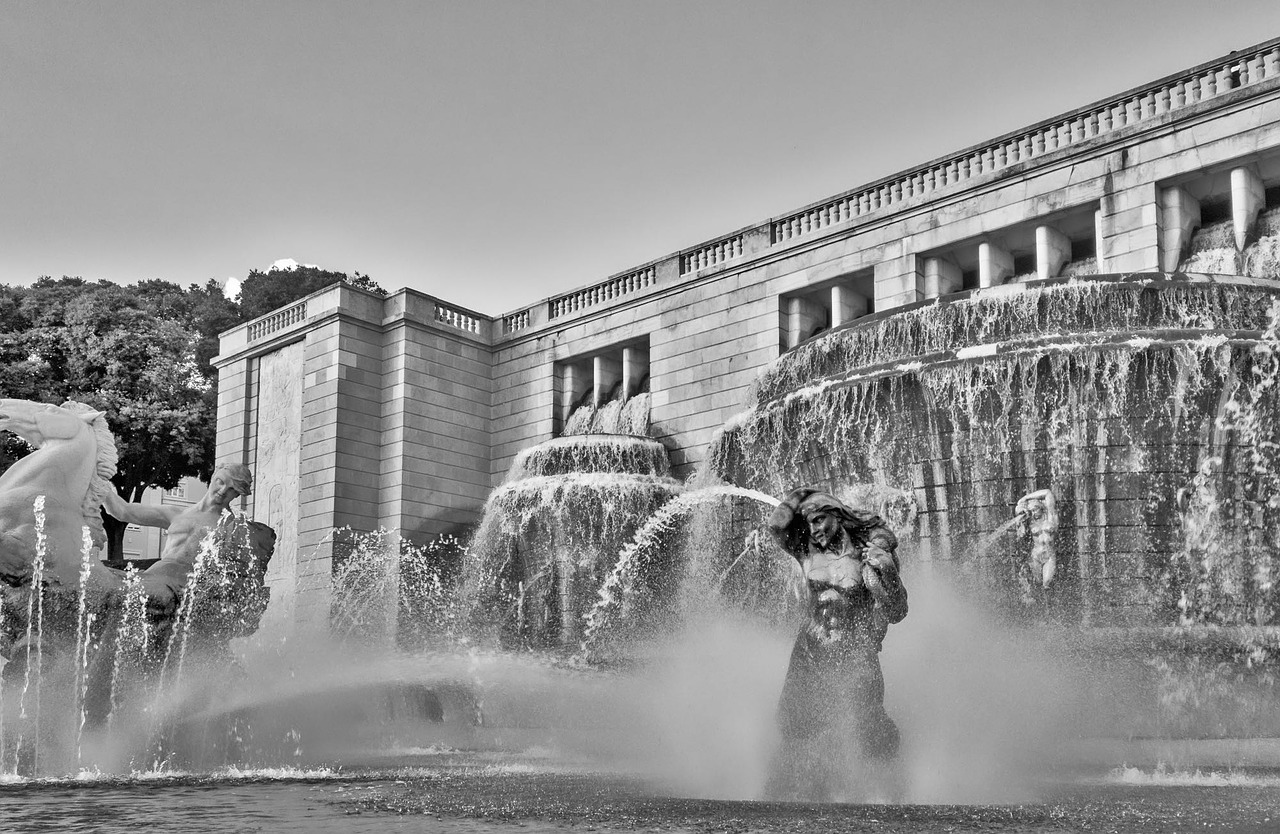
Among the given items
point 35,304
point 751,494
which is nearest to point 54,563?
point 751,494

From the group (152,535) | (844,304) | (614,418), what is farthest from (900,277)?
(152,535)

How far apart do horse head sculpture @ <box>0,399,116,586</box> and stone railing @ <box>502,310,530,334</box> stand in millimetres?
19420

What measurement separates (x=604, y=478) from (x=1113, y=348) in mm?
11632

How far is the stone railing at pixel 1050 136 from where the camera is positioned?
19.9m

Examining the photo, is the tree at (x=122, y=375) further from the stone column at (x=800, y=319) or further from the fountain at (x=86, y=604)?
the fountain at (x=86, y=604)

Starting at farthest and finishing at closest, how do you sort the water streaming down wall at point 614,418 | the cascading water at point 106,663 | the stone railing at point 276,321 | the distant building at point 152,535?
the distant building at point 152,535, the stone railing at point 276,321, the water streaming down wall at point 614,418, the cascading water at point 106,663

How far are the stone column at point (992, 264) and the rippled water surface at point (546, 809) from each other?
13.0 meters

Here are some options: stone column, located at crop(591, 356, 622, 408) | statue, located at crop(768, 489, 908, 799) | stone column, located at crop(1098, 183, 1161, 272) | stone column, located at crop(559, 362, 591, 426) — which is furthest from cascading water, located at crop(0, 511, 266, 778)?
stone column, located at crop(559, 362, 591, 426)

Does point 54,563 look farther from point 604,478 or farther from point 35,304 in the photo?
point 35,304

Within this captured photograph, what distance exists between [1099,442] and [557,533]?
1189cm

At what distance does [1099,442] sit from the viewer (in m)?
14.3

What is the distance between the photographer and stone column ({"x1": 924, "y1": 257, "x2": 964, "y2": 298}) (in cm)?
2361

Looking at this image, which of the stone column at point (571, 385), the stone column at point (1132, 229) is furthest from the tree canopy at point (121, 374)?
the stone column at point (1132, 229)

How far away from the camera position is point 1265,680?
43.0 feet
